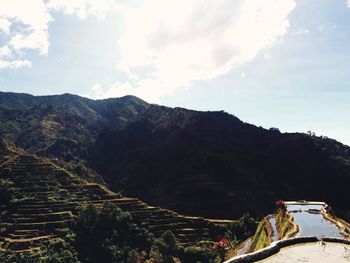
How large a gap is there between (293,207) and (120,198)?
65.3 m

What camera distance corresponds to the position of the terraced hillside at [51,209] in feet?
372

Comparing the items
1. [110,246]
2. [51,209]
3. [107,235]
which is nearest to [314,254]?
[110,246]

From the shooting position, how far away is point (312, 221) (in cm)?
7375

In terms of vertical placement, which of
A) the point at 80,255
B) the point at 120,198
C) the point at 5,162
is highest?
the point at 5,162

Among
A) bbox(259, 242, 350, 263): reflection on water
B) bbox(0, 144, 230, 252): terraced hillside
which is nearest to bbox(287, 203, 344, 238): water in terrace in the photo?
bbox(259, 242, 350, 263): reflection on water

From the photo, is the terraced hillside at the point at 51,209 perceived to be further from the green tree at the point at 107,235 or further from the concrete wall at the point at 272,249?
the concrete wall at the point at 272,249

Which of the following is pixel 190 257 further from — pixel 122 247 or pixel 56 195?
pixel 56 195

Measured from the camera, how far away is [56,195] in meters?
138

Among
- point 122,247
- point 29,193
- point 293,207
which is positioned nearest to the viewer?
point 293,207

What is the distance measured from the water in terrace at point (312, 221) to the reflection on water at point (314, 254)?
15.8m

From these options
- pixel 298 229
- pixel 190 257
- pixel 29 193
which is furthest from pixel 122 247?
pixel 298 229

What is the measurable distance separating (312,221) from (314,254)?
39.6 metres

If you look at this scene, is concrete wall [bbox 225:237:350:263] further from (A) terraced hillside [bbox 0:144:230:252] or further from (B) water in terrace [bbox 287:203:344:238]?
(A) terraced hillside [bbox 0:144:230:252]

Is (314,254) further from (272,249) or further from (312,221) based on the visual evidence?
(312,221)
